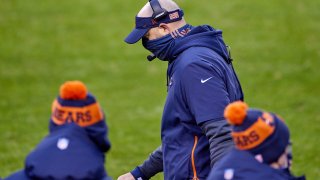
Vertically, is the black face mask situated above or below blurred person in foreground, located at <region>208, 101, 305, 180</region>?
above

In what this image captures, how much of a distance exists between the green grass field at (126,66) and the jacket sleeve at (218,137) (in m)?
4.72

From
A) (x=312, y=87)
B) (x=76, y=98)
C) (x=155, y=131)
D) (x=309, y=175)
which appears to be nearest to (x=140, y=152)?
(x=155, y=131)

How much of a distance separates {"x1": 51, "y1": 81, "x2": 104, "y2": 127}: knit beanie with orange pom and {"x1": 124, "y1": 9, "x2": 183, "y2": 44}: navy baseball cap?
1.40 meters

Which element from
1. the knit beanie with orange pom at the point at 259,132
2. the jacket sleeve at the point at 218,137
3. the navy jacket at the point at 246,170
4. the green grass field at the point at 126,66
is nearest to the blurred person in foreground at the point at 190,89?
the jacket sleeve at the point at 218,137

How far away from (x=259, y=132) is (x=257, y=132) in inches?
0.5

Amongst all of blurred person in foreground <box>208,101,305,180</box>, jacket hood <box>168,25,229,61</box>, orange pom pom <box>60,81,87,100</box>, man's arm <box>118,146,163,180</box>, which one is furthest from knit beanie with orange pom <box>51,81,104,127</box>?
man's arm <box>118,146,163,180</box>

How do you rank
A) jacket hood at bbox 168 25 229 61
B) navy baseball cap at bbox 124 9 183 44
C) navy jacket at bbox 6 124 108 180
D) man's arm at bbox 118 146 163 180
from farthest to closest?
man's arm at bbox 118 146 163 180
navy baseball cap at bbox 124 9 183 44
jacket hood at bbox 168 25 229 61
navy jacket at bbox 6 124 108 180

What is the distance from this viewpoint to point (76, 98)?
5582 mm

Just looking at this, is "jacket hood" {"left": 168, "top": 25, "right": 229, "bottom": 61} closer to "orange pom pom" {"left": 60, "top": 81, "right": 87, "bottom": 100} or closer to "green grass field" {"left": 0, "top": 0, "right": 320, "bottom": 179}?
"orange pom pom" {"left": 60, "top": 81, "right": 87, "bottom": 100}

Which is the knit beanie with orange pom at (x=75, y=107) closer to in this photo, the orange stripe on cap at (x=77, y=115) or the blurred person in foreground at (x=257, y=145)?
the orange stripe on cap at (x=77, y=115)

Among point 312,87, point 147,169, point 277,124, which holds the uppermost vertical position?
point 277,124

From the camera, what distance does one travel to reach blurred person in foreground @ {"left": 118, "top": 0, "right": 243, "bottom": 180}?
250 inches

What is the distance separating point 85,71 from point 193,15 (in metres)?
3.43

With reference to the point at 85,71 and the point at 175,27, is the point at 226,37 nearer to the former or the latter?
the point at 85,71
